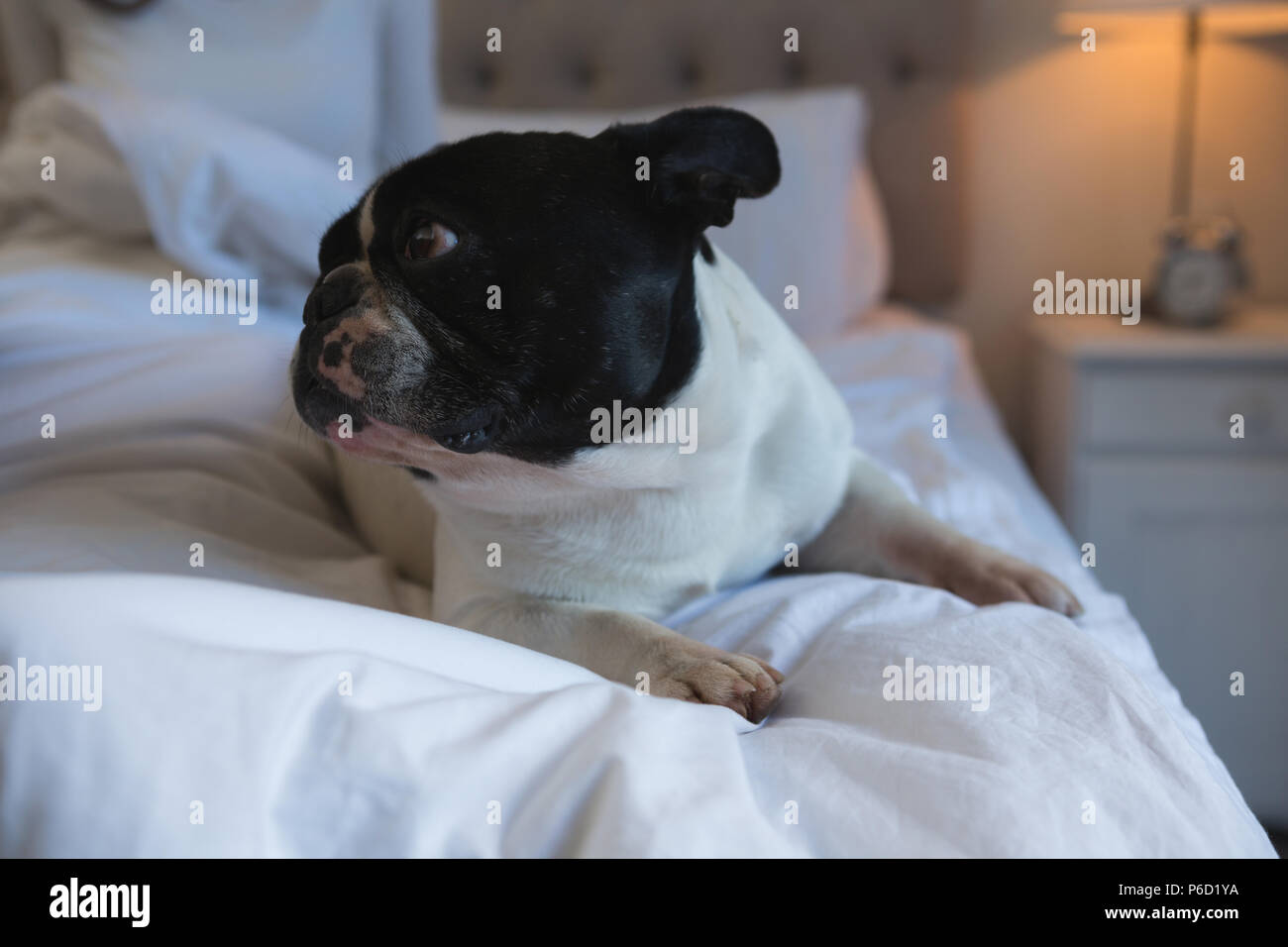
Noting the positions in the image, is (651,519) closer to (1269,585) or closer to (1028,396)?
(1269,585)

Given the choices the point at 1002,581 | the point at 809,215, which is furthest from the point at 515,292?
the point at 809,215

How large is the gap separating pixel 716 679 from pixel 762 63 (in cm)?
175

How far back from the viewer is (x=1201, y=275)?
1.90m

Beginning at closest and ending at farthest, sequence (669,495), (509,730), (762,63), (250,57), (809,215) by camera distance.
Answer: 1. (509,730)
2. (669,495)
3. (250,57)
4. (809,215)
5. (762,63)

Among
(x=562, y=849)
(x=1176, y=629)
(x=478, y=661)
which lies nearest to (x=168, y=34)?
(x=478, y=661)

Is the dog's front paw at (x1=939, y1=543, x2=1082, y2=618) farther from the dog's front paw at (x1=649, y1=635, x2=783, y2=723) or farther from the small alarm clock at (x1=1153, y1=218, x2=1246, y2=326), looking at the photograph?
the small alarm clock at (x1=1153, y1=218, x2=1246, y2=326)

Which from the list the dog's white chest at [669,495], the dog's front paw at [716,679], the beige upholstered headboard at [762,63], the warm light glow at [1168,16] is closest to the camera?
the dog's front paw at [716,679]

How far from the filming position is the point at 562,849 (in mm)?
480

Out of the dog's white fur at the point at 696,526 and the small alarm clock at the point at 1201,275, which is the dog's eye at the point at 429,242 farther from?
the small alarm clock at the point at 1201,275

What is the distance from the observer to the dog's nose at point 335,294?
0.75 metres

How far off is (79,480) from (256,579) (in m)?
0.26

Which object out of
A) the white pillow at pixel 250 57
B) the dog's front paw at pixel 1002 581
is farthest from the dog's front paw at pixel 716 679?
the white pillow at pixel 250 57

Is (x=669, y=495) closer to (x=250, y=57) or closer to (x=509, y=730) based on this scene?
(x=509, y=730)

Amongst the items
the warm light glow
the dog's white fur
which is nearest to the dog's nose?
the dog's white fur
